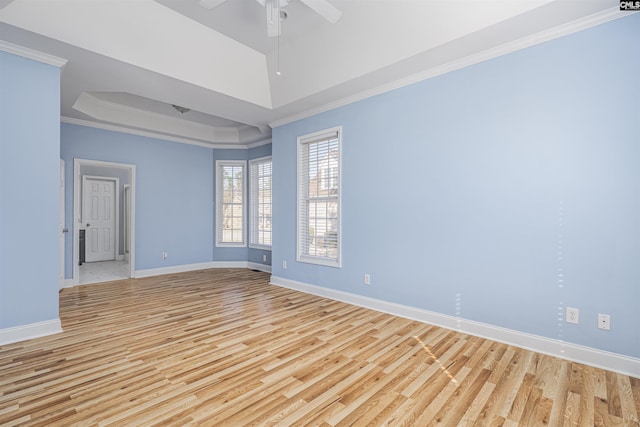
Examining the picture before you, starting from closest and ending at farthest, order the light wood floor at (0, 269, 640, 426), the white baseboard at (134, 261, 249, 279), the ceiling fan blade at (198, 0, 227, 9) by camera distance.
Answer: the light wood floor at (0, 269, 640, 426) < the ceiling fan blade at (198, 0, 227, 9) < the white baseboard at (134, 261, 249, 279)

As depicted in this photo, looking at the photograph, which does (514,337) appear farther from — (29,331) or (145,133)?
(145,133)

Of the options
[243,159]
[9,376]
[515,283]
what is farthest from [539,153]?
[243,159]

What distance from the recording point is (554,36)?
2.55 m

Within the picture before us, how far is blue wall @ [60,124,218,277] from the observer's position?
505cm

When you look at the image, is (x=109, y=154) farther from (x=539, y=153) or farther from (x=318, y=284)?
(x=539, y=153)

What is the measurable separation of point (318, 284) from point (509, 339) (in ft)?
7.88

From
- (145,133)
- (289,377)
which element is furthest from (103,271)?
(289,377)

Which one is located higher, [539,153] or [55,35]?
[55,35]

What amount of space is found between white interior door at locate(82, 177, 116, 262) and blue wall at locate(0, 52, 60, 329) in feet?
16.7

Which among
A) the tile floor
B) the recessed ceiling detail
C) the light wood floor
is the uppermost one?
the recessed ceiling detail

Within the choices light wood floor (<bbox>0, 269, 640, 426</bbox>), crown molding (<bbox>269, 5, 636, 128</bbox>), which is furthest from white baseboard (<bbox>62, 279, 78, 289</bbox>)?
crown molding (<bbox>269, 5, 636, 128</bbox>)

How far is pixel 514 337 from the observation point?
2.70 m

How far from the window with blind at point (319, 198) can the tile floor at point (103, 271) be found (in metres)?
3.54

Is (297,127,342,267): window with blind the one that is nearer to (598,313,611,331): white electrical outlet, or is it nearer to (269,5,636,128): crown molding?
(269,5,636,128): crown molding
